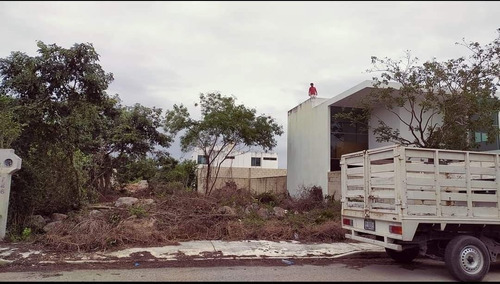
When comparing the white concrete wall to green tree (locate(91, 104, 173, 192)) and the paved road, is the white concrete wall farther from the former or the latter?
the paved road

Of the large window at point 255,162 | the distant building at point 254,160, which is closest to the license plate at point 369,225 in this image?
the distant building at point 254,160

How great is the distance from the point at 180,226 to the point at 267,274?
4.30m

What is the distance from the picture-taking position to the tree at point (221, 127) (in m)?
20.8

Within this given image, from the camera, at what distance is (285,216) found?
14.2 meters

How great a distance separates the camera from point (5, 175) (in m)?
10.2

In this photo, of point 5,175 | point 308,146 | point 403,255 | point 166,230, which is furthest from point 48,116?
point 308,146

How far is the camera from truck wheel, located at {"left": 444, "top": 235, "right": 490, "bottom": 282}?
715 centimetres

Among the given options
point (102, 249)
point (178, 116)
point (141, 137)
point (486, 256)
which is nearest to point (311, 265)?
point (486, 256)

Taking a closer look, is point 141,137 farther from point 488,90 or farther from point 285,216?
point 488,90

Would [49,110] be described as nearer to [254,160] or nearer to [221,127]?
[221,127]

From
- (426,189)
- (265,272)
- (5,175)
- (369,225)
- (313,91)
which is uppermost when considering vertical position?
(313,91)

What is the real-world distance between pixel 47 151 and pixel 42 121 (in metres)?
0.97

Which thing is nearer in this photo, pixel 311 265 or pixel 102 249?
pixel 311 265

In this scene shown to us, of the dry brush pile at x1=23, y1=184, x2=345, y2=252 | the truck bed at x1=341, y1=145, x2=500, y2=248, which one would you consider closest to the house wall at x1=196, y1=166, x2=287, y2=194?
the dry brush pile at x1=23, y1=184, x2=345, y2=252
